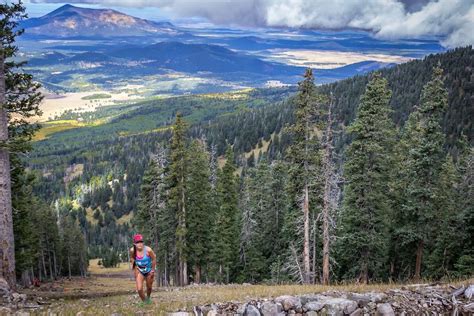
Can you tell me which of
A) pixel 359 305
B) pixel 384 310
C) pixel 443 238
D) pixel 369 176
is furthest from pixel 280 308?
pixel 443 238

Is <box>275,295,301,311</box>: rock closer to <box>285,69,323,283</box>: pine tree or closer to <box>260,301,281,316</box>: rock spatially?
<box>260,301,281,316</box>: rock

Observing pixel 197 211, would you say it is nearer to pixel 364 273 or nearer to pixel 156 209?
pixel 156 209

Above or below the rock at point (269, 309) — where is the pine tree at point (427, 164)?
above

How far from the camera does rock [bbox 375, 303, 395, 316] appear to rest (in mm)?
11719

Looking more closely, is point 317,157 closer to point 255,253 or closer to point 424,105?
point 424,105

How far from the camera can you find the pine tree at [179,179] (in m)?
36.7

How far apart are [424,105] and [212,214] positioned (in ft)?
86.0

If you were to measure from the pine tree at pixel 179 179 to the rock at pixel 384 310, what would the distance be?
26453mm

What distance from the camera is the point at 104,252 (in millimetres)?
136000

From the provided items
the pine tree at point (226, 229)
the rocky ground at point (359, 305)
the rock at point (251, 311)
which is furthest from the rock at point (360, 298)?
the pine tree at point (226, 229)

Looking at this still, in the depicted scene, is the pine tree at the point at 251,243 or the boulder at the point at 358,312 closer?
the boulder at the point at 358,312

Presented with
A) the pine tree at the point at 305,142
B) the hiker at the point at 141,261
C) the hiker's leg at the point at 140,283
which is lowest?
the hiker's leg at the point at 140,283

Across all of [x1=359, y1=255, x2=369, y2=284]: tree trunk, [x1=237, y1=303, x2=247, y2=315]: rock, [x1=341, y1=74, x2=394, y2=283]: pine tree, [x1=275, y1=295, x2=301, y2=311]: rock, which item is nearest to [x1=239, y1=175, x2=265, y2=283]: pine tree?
[x1=359, y1=255, x2=369, y2=284]: tree trunk

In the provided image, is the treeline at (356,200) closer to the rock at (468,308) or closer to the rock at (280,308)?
the rock at (468,308)
